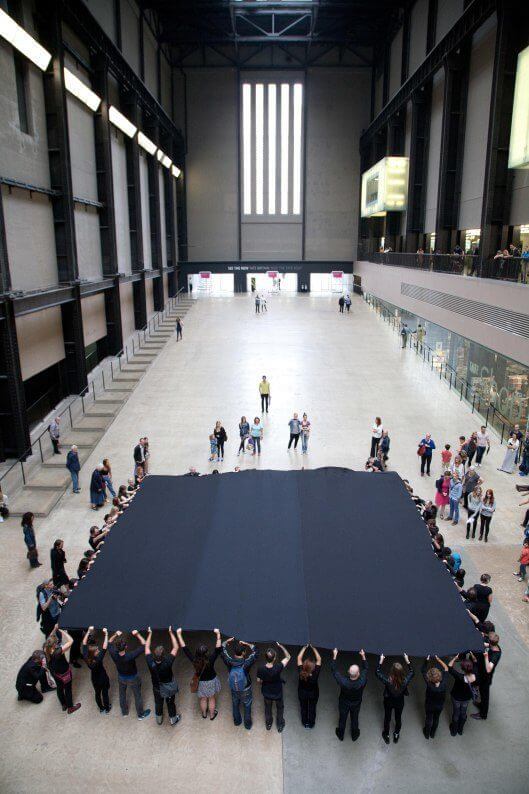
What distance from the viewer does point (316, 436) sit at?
16125 millimetres

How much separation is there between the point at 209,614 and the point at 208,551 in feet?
4.38

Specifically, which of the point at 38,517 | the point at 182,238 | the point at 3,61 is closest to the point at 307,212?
the point at 182,238

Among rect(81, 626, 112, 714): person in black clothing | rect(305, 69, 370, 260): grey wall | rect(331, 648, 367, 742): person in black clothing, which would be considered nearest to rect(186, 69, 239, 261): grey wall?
rect(305, 69, 370, 260): grey wall

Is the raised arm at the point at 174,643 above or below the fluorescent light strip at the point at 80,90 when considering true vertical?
below

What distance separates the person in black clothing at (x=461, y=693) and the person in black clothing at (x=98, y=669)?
4.13 metres

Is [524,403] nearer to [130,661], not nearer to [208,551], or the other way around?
[208,551]

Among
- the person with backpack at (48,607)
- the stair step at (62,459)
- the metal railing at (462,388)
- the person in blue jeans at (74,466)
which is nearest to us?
the person with backpack at (48,607)

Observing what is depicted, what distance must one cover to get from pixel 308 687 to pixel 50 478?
978cm

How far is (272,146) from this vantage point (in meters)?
47.2

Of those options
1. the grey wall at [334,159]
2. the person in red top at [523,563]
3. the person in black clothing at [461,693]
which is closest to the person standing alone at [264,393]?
the person in red top at [523,563]

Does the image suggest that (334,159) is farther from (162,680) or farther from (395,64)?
(162,680)

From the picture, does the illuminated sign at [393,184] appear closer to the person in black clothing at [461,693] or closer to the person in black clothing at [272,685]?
the person in black clothing at [461,693]

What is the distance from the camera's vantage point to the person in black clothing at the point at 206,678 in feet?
19.9

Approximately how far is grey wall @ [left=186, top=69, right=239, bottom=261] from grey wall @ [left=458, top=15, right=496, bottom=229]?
28163mm
